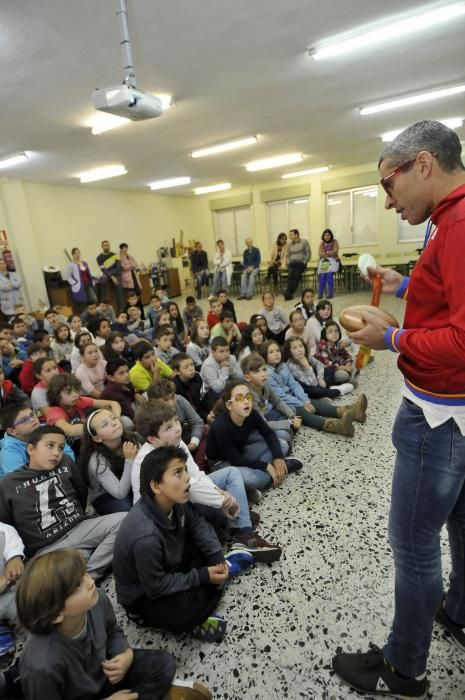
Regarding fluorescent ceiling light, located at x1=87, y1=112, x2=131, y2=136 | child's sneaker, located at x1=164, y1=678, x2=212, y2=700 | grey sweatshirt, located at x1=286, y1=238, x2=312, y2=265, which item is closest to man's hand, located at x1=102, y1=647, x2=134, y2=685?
child's sneaker, located at x1=164, y1=678, x2=212, y2=700

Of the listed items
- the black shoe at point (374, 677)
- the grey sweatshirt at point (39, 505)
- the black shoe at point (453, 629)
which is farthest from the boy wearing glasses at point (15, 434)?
the black shoe at point (453, 629)

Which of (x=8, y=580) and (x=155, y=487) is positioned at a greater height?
(x=155, y=487)

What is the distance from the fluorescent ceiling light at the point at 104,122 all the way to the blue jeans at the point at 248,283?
215 inches

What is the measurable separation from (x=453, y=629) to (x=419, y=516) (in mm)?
724

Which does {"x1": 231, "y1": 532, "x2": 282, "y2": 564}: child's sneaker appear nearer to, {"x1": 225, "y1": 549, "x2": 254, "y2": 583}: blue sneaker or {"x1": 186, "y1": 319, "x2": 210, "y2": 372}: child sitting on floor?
{"x1": 225, "y1": 549, "x2": 254, "y2": 583}: blue sneaker

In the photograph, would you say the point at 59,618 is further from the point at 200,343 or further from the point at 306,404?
the point at 200,343

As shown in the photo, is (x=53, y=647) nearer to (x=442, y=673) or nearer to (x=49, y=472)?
(x=49, y=472)

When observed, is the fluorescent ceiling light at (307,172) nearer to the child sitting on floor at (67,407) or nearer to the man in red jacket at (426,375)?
the child sitting on floor at (67,407)

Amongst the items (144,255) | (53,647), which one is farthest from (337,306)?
(53,647)

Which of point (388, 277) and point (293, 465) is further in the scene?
point (293, 465)

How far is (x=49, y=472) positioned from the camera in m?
1.73

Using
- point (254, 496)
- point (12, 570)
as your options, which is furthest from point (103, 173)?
point (12, 570)

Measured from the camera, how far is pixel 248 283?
9547mm

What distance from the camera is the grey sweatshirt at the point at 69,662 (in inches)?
37.1
